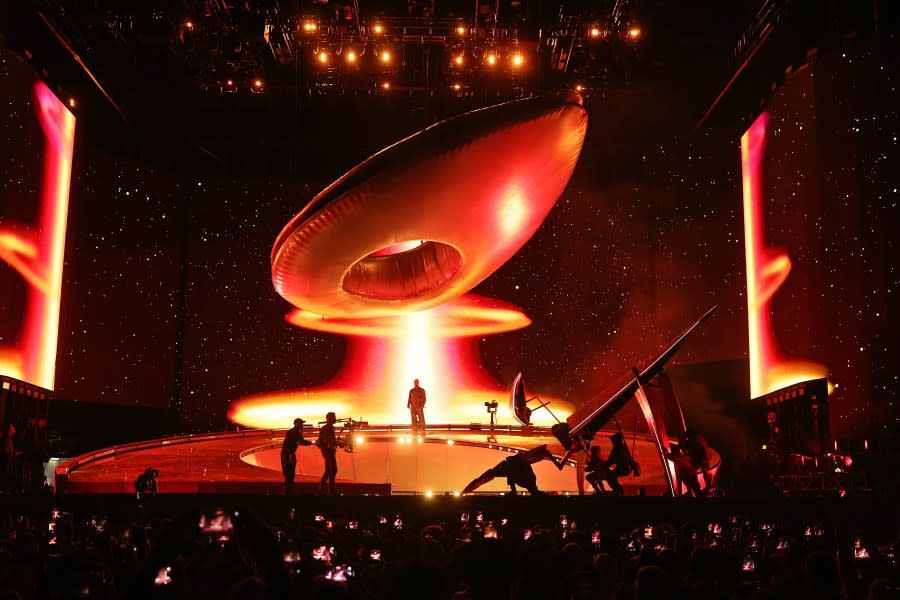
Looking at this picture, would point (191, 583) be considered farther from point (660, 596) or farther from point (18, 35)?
point (18, 35)

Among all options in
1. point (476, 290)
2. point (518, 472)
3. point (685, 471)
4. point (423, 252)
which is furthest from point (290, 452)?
point (476, 290)

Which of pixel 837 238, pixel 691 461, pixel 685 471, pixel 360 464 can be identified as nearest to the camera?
pixel 685 471

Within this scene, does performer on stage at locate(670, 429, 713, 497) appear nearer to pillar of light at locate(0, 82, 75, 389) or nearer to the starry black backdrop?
the starry black backdrop

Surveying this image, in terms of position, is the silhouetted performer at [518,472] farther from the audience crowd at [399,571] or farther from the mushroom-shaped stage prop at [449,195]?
the audience crowd at [399,571]

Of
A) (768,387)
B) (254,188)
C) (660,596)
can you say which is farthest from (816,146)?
(660,596)

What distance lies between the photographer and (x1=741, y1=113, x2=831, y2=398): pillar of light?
1390 cm

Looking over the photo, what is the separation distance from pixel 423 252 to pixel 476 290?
2803 mm

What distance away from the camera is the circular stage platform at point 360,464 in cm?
1151

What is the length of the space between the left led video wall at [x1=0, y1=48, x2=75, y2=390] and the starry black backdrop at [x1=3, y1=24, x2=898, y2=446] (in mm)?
525

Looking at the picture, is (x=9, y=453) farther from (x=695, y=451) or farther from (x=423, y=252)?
(x=695, y=451)

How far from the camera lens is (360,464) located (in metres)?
13.7

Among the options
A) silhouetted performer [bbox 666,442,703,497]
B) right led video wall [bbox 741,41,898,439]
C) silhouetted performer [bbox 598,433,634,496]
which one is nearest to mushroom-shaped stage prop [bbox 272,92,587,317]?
right led video wall [bbox 741,41,898,439]

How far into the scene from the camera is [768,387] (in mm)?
14336

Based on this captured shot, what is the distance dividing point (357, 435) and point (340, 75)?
593cm
